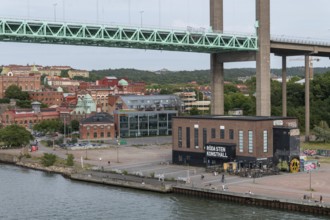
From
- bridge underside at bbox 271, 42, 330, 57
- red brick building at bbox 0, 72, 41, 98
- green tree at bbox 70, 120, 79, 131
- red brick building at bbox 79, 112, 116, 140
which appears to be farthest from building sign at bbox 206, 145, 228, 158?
red brick building at bbox 0, 72, 41, 98

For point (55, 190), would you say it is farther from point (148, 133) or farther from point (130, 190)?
point (148, 133)

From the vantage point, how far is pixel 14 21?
195 ft

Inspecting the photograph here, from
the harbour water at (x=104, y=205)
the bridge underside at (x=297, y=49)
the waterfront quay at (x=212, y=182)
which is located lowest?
the harbour water at (x=104, y=205)

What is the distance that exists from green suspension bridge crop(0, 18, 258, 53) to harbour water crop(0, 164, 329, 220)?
1514cm

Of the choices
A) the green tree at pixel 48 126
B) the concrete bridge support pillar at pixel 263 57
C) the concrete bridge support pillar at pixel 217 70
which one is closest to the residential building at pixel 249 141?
the concrete bridge support pillar at pixel 263 57

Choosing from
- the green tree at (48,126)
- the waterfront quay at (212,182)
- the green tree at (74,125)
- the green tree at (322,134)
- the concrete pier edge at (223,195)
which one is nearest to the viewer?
→ the concrete pier edge at (223,195)

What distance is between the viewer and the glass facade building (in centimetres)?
10125

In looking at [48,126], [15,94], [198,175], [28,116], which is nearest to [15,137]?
[48,126]

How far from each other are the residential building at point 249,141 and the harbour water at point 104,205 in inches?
401

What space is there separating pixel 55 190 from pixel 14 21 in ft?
57.2

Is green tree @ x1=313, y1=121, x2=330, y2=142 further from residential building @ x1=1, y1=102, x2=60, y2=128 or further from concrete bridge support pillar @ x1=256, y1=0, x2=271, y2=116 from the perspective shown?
residential building @ x1=1, y1=102, x2=60, y2=128

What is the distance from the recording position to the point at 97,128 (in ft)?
319

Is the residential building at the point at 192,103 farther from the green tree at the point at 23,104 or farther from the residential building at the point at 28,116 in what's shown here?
the green tree at the point at 23,104

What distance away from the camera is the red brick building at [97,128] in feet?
316
